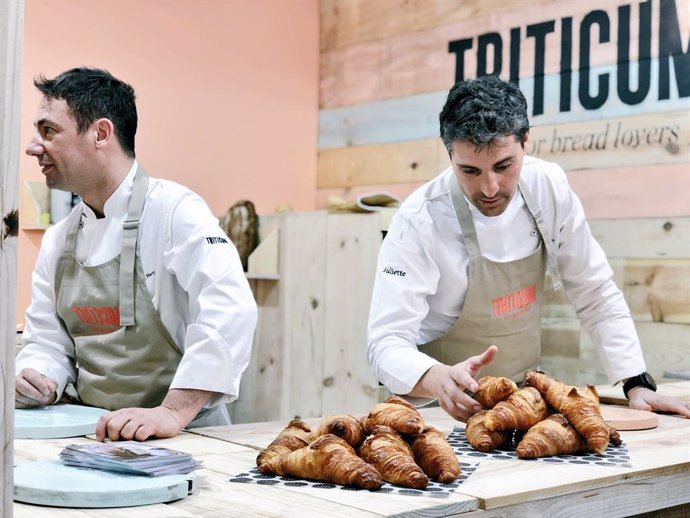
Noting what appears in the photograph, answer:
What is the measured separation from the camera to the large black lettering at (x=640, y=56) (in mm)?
3568

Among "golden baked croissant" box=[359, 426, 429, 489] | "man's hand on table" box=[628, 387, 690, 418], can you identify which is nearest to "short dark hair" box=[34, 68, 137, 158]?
"golden baked croissant" box=[359, 426, 429, 489]

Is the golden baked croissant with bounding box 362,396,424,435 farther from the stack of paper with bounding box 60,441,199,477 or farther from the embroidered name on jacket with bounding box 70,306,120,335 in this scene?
the embroidered name on jacket with bounding box 70,306,120,335

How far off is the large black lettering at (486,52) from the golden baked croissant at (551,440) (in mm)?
2704

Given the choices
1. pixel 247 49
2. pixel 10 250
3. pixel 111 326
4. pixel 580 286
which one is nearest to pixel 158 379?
pixel 111 326

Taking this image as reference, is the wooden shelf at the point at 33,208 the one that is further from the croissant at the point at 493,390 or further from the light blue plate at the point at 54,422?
the croissant at the point at 493,390

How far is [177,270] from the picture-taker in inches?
85.6

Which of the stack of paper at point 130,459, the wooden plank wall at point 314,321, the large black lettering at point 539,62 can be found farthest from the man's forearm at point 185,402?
the large black lettering at point 539,62

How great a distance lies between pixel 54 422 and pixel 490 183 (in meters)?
1.12

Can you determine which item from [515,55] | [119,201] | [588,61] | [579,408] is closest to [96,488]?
[579,408]

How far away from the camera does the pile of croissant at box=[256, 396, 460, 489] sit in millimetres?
1366

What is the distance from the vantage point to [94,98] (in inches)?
89.4

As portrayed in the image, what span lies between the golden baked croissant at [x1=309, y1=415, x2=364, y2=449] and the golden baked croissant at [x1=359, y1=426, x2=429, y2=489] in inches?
0.9

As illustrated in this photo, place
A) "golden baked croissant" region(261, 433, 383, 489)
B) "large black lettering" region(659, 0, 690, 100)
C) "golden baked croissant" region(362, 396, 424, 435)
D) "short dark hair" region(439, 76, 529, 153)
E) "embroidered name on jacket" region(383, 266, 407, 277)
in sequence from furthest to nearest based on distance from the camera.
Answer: "large black lettering" region(659, 0, 690, 100) → "embroidered name on jacket" region(383, 266, 407, 277) → "short dark hair" region(439, 76, 529, 153) → "golden baked croissant" region(362, 396, 424, 435) → "golden baked croissant" region(261, 433, 383, 489)

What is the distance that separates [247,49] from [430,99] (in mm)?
1092
